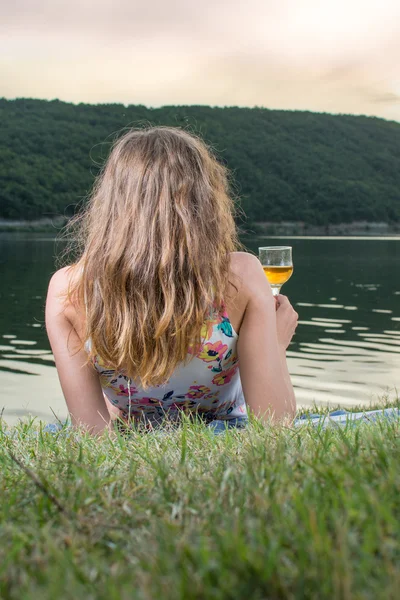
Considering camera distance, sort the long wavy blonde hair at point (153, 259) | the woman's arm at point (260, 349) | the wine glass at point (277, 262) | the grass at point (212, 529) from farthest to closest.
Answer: the wine glass at point (277, 262)
the woman's arm at point (260, 349)
the long wavy blonde hair at point (153, 259)
the grass at point (212, 529)

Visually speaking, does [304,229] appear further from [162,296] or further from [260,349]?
[162,296]

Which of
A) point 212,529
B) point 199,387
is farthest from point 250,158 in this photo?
point 212,529

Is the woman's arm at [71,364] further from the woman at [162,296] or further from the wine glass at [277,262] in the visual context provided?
the wine glass at [277,262]

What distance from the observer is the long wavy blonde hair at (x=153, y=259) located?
231 centimetres

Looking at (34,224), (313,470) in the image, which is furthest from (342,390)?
(34,224)

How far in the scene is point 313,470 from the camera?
1.38 m

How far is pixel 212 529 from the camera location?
3.54ft

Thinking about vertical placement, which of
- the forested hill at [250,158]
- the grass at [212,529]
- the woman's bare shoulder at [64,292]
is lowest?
the grass at [212,529]

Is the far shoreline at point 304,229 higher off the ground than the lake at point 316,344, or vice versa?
the lake at point 316,344

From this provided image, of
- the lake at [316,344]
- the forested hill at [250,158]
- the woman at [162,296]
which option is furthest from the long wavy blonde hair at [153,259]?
the forested hill at [250,158]

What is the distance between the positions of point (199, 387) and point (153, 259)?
23.1 inches

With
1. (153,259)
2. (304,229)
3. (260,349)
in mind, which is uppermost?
(153,259)

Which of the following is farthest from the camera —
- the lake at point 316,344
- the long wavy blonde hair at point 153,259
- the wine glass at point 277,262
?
the lake at point 316,344

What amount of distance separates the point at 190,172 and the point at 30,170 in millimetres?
59681
